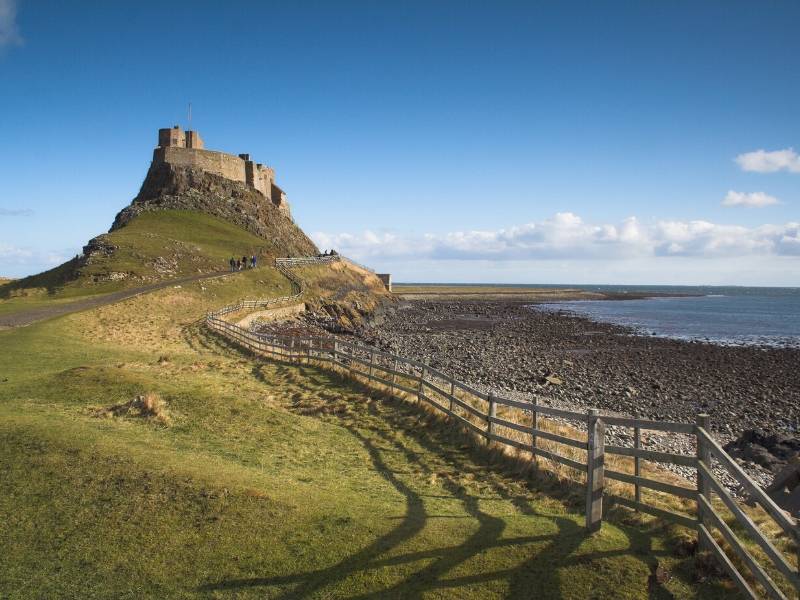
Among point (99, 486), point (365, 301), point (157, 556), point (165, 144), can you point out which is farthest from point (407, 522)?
point (165, 144)

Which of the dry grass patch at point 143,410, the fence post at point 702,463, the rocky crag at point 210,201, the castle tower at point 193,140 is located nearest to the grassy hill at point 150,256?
the rocky crag at point 210,201

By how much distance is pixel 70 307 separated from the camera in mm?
44562

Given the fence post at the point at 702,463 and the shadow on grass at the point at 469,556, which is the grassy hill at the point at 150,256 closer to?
the shadow on grass at the point at 469,556

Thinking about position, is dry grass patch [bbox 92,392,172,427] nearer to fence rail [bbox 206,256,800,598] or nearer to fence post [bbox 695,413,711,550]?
fence rail [bbox 206,256,800,598]

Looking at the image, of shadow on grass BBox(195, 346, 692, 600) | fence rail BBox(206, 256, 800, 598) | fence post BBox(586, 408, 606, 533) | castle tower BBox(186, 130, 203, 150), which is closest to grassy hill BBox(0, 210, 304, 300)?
castle tower BBox(186, 130, 203, 150)

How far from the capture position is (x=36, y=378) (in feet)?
68.7

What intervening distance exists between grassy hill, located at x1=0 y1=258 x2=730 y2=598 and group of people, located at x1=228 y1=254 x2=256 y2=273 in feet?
168

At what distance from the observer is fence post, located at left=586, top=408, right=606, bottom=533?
8633 millimetres

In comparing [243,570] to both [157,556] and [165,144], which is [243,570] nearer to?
[157,556]

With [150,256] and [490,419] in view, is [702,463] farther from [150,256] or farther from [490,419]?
[150,256]

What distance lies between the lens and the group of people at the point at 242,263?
70.0 meters

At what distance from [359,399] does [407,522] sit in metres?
11.8

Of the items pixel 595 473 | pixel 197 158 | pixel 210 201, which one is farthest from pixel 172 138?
pixel 595 473

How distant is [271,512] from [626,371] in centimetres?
3528
